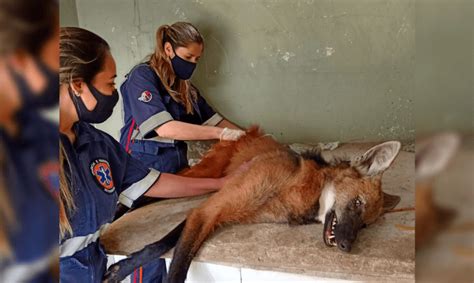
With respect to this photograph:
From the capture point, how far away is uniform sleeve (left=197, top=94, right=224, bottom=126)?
2369 mm

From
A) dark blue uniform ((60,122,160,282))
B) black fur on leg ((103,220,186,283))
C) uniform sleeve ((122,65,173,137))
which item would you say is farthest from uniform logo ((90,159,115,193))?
uniform sleeve ((122,65,173,137))

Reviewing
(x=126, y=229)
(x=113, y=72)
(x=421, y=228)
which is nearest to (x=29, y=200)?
(x=421, y=228)

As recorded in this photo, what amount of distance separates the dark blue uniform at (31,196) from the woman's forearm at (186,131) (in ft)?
5.76

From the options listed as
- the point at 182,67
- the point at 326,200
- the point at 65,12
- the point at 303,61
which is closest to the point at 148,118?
the point at 182,67

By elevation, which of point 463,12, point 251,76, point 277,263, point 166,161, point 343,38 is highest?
point 343,38

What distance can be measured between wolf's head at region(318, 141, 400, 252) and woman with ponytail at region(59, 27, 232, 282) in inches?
27.0

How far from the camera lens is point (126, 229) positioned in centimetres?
158

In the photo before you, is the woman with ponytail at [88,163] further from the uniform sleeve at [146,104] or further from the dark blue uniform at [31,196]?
the dark blue uniform at [31,196]

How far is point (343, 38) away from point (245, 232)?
1430mm

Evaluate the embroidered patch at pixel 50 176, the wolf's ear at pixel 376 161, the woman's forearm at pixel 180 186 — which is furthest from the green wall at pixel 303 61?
the embroidered patch at pixel 50 176

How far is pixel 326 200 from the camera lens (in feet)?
5.14

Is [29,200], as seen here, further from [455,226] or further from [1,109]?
[455,226]

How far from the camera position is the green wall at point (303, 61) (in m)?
2.40

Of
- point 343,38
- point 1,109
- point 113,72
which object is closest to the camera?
point 1,109
